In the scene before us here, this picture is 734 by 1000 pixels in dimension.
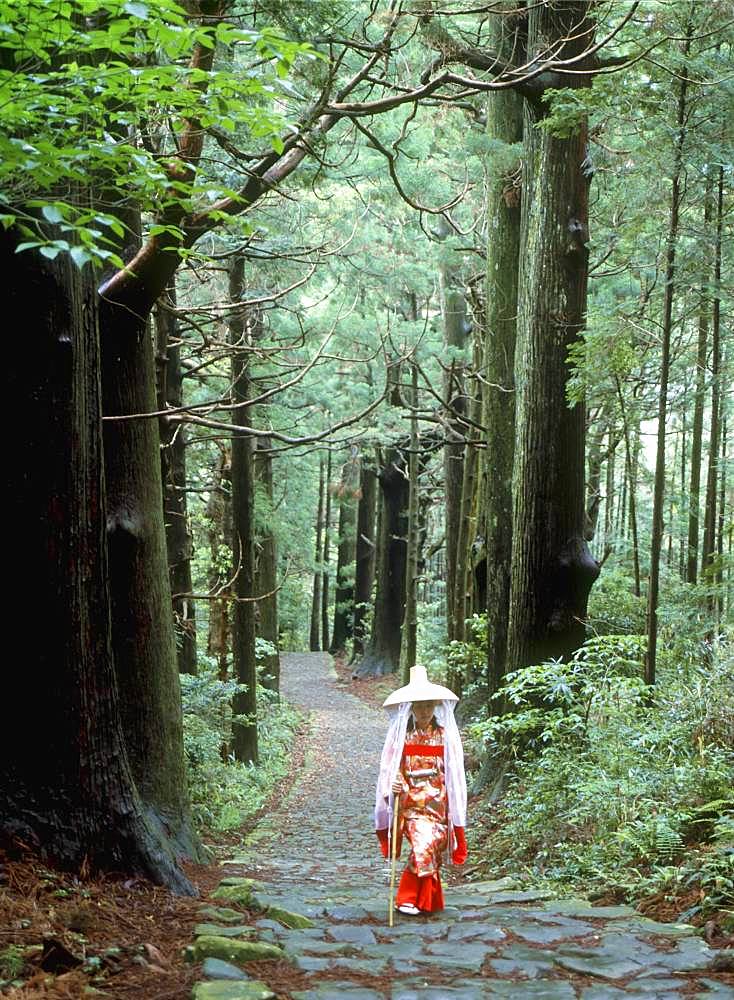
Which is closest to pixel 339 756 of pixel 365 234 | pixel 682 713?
pixel 365 234

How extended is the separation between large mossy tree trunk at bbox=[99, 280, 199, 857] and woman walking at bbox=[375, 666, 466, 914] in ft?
5.42

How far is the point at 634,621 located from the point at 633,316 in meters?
5.94

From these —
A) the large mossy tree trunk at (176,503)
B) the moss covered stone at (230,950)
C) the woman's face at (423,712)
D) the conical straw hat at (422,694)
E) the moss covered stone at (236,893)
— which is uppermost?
the large mossy tree trunk at (176,503)

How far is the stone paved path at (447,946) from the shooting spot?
4207 millimetres

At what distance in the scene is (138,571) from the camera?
285 inches

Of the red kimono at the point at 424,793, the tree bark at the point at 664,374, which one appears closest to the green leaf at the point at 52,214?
the red kimono at the point at 424,793

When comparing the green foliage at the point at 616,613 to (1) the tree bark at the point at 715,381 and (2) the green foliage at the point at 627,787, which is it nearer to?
(1) the tree bark at the point at 715,381

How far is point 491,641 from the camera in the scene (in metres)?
12.4

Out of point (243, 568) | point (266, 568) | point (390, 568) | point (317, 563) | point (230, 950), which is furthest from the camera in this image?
point (317, 563)

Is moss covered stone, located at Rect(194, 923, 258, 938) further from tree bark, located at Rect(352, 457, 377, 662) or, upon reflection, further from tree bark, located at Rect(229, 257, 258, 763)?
tree bark, located at Rect(352, 457, 377, 662)

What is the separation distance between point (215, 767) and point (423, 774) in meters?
6.41

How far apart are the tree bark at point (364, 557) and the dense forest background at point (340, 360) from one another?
14910mm

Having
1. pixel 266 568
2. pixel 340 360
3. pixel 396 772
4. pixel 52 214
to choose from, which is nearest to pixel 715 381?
pixel 340 360

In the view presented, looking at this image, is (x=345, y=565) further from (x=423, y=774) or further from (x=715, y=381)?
(x=423, y=774)
